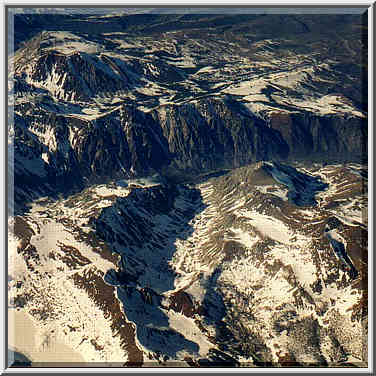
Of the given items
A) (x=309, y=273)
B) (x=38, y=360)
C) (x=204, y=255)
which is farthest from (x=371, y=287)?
(x=204, y=255)

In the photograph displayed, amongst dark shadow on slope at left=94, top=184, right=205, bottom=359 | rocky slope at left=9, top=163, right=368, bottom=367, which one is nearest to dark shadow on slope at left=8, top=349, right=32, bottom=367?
rocky slope at left=9, top=163, right=368, bottom=367

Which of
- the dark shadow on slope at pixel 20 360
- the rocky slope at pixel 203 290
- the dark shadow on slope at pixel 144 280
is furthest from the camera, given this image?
the rocky slope at pixel 203 290

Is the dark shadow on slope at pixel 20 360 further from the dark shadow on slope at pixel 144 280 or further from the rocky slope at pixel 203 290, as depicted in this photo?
the dark shadow on slope at pixel 144 280

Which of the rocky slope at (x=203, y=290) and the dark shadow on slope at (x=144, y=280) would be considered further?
the rocky slope at (x=203, y=290)

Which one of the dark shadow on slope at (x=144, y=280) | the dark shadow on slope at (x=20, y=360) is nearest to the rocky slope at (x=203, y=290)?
the dark shadow on slope at (x=144, y=280)

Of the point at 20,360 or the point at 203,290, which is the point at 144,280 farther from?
the point at 20,360

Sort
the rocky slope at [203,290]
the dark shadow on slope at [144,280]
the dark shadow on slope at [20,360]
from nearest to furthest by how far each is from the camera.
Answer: the dark shadow on slope at [20,360] → the dark shadow on slope at [144,280] → the rocky slope at [203,290]

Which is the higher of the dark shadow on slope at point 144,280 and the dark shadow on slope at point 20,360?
the dark shadow on slope at point 144,280

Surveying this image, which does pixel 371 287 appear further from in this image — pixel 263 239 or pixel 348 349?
pixel 263 239

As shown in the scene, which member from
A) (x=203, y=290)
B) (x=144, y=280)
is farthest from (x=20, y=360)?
(x=203, y=290)

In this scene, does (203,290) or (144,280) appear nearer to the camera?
(203,290)

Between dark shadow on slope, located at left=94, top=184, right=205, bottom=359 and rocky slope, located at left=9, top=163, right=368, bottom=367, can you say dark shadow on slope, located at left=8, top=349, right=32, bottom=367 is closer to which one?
rocky slope, located at left=9, top=163, right=368, bottom=367
